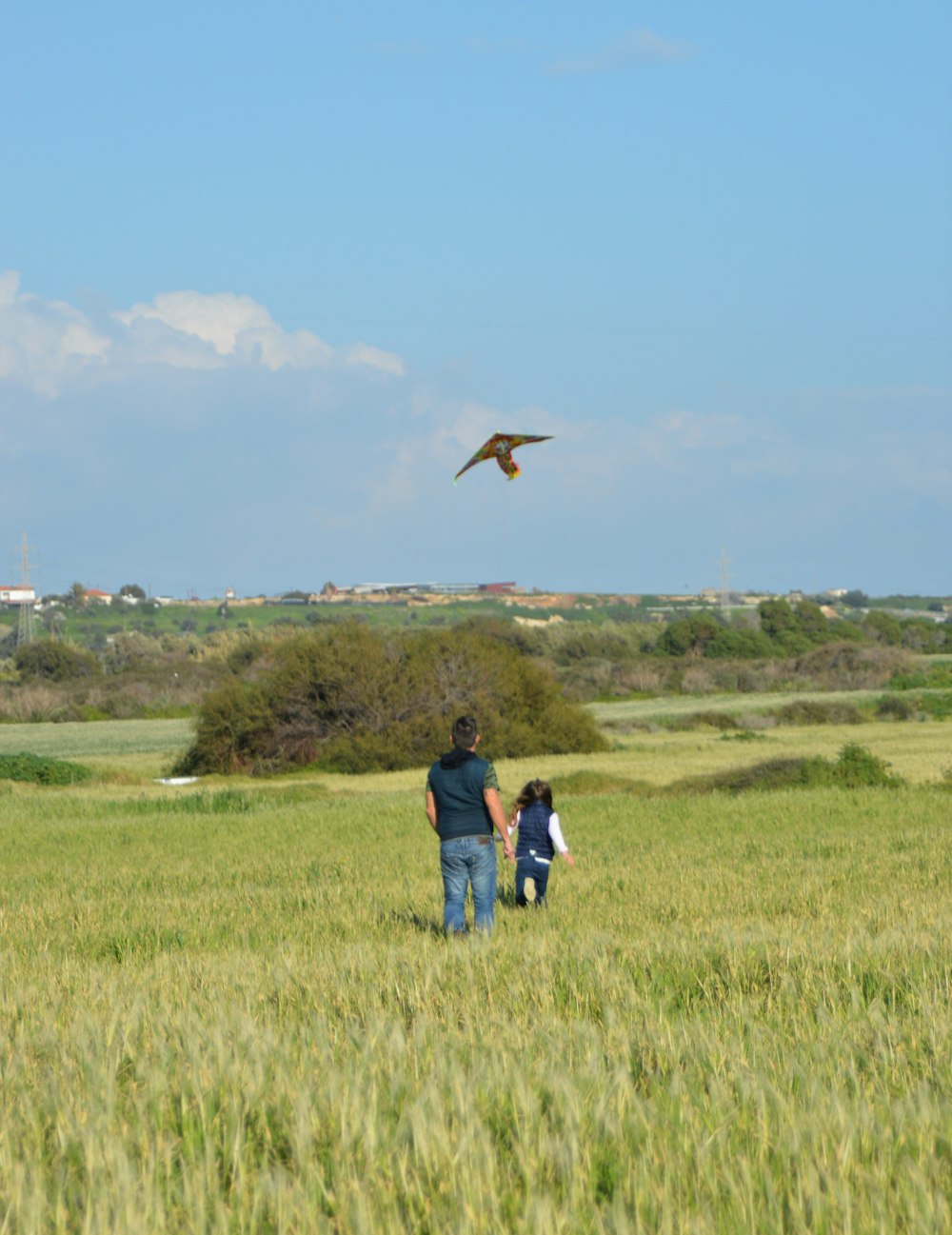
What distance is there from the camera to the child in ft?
43.0

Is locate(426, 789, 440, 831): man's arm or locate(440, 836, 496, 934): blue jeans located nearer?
locate(440, 836, 496, 934): blue jeans

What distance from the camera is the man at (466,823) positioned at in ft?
36.7

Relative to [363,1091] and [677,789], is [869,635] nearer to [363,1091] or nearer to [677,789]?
[677,789]

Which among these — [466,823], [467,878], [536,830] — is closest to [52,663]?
[536,830]

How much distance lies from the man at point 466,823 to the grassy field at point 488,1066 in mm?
516

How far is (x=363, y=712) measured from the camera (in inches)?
1972

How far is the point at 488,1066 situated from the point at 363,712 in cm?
4523

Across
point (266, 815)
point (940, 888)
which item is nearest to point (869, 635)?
point (266, 815)

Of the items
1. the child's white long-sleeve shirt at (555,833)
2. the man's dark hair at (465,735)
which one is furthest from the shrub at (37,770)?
the man's dark hair at (465,735)

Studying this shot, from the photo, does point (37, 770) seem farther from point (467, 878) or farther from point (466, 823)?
point (466, 823)

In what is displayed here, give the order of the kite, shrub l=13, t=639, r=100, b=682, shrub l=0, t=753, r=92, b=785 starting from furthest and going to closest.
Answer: shrub l=13, t=639, r=100, b=682 < shrub l=0, t=753, r=92, b=785 < the kite

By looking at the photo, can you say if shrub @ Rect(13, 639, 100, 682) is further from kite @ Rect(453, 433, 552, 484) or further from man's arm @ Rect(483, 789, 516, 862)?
man's arm @ Rect(483, 789, 516, 862)

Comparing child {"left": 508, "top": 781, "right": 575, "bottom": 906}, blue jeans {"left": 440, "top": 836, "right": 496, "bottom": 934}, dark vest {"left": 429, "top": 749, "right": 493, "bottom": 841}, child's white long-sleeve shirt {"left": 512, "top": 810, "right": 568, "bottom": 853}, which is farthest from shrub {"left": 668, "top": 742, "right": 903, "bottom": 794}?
dark vest {"left": 429, "top": 749, "right": 493, "bottom": 841}

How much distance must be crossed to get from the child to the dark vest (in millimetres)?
1817
